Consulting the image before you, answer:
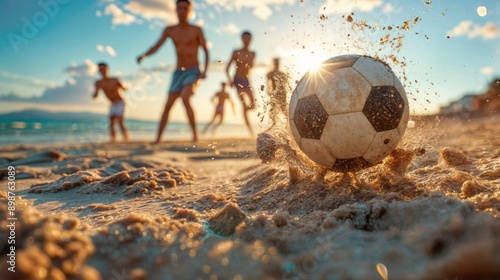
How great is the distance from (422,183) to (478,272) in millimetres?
2135

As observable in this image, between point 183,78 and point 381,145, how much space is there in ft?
19.8

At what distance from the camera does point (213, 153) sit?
7.89 metres

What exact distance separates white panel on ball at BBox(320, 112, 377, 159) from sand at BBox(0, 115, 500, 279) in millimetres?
356

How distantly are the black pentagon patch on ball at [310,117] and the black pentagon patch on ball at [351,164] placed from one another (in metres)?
0.29

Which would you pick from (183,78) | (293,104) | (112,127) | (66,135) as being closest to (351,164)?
(293,104)

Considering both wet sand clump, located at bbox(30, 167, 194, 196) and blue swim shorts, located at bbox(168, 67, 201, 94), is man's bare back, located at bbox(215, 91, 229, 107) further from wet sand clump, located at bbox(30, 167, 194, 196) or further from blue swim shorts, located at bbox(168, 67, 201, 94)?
wet sand clump, located at bbox(30, 167, 194, 196)

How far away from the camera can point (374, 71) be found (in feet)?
9.21

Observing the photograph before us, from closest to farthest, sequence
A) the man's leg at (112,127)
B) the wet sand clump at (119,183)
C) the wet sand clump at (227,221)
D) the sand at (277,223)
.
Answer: the sand at (277,223)
the wet sand clump at (227,221)
the wet sand clump at (119,183)
the man's leg at (112,127)

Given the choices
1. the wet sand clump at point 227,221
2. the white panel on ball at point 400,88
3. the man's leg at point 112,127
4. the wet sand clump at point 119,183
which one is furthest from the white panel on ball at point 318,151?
the man's leg at point 112,127

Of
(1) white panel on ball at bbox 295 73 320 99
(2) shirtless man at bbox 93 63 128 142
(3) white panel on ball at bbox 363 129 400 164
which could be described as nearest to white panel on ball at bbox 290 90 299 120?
(1) white panel on ball at bbox 295 73 320 99

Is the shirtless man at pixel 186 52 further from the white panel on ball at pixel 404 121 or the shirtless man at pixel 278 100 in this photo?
the white panel on ball at pixel 404 121

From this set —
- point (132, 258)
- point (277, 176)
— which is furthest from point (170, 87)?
point (132, 258)

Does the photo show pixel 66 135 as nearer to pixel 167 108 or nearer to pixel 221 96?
pixel 221 96

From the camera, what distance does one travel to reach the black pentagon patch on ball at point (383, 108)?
2699 millimetres
